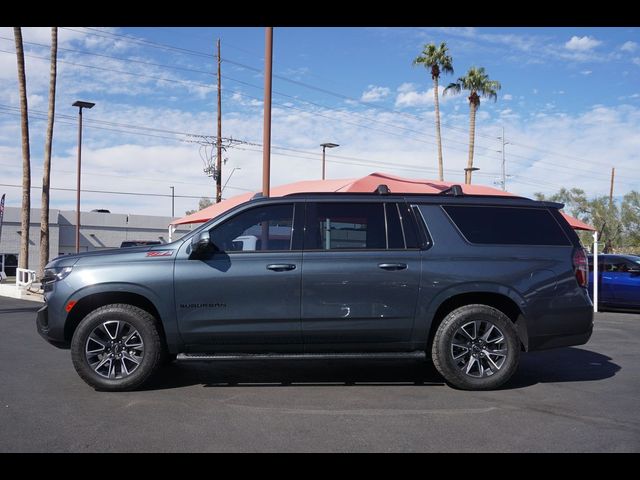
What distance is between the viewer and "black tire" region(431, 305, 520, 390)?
614 cm

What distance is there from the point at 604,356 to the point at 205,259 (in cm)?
567

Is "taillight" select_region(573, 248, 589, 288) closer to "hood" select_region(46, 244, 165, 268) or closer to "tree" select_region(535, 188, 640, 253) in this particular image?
"hood" select_region(46, 244, 165, 268)

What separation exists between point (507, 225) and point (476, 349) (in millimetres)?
1353

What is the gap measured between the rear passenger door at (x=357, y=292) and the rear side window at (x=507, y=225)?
65 centimetres

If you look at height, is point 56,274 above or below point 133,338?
above

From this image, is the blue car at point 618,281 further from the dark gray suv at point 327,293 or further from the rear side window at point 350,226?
the rear side window at point 350,226

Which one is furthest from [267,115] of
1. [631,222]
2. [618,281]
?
[631,222]

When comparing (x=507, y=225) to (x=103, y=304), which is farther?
(x=507, y=225)

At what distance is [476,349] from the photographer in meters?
6.18

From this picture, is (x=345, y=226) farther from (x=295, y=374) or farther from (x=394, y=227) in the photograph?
(x=295, y=374)

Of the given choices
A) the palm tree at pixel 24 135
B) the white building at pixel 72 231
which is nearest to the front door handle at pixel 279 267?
the palm tree at pixel 24 135

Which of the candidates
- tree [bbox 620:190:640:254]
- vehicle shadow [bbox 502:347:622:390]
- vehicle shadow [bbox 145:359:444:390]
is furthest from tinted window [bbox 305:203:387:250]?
tree [bbox 620:190:640:254]

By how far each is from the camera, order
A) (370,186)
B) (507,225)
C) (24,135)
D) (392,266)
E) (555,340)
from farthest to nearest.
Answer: (24,135) → (370,186) → (507,225) → (555,340) → (392,266)
